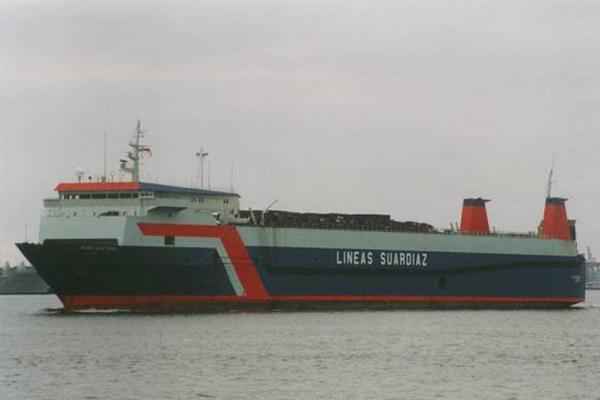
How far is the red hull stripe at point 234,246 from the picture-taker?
5788cm

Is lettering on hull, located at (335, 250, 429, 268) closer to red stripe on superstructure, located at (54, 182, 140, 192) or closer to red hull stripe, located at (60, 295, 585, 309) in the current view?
red hull stripe, located at (60, 295, 585, 309)

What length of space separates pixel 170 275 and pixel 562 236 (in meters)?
28.8

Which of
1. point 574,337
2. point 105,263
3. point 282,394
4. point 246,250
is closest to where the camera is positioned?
point 282,394

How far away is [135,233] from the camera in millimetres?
56656

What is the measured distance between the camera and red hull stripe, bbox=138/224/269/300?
57.9 metres

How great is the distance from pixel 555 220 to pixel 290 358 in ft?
130

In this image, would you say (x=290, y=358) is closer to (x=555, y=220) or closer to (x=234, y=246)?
(x=234, y=246)

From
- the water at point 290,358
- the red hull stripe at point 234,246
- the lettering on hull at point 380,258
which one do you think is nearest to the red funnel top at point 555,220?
the lettering on hull at point 380,258

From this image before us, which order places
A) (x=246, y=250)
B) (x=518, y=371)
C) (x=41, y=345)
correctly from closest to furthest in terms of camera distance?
(x=518, y=371)
(x=41, y=345)
(x=246, y=250)

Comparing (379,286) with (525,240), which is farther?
(525,240)

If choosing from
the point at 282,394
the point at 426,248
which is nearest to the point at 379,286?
the point at 426,248

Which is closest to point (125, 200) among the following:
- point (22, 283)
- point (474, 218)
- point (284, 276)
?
point (284, 276)

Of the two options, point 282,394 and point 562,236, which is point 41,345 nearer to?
point 282,394

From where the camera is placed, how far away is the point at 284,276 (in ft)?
203
